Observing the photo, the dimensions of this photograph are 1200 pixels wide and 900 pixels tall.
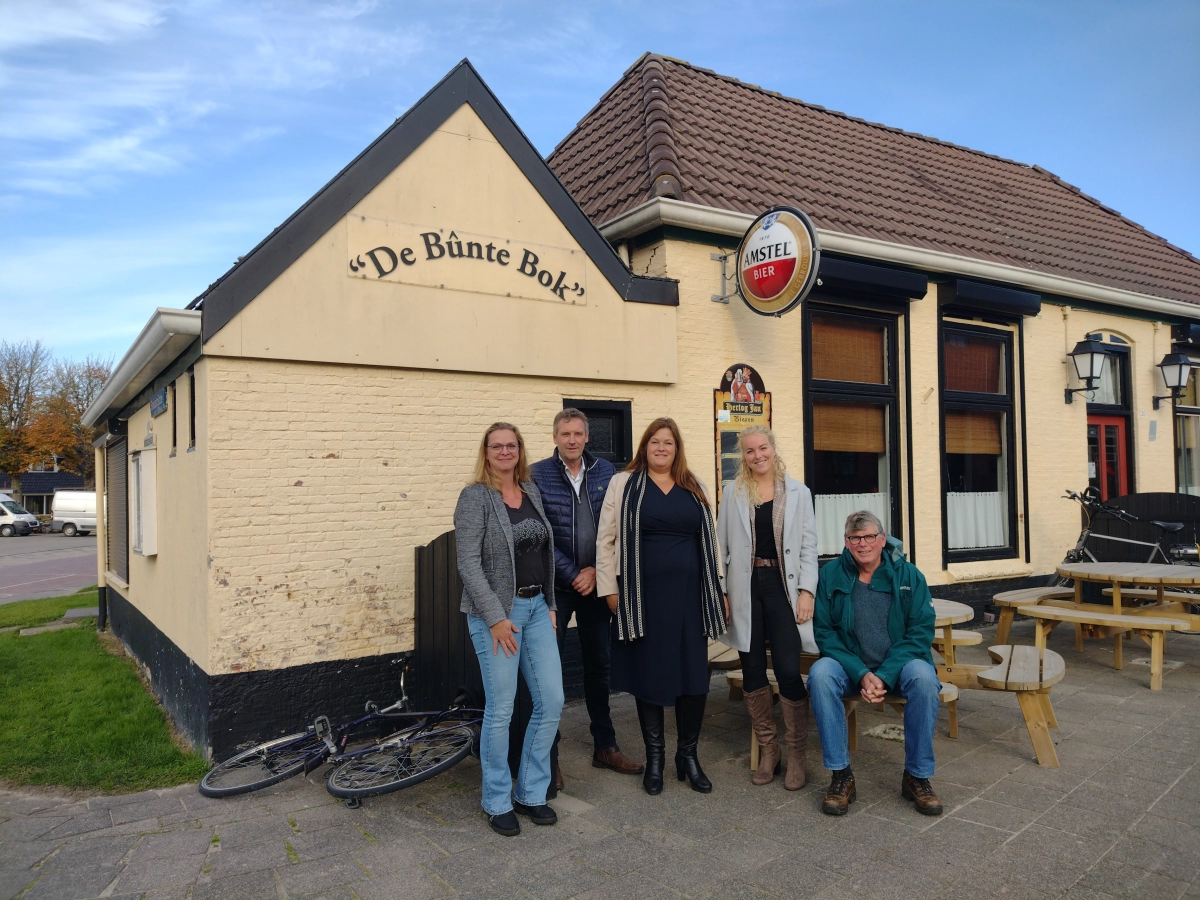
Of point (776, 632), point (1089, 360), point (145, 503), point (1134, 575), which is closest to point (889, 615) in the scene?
point (776, 632)

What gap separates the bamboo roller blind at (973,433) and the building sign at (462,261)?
4.83 m

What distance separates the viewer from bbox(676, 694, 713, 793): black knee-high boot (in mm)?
4383

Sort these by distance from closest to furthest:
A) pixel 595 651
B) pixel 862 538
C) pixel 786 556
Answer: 1. pixel 862 538
2. pixel 786 556
3. pixel 595 651

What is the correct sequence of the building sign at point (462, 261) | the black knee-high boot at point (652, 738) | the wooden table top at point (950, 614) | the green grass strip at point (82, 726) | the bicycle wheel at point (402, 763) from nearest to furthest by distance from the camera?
the bicycle wheel at point (402, 763)
the black knee-high boot at point (652, 738)
the green grass strip at point (82, 726)
the wooden table top at point (950, 614)
the building sign at point (462, 261)

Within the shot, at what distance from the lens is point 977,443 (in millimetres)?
9414

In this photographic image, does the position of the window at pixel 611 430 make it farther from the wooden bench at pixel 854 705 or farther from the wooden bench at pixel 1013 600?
the wooden bench at pixel 1013 600

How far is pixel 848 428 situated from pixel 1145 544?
3.53 meters

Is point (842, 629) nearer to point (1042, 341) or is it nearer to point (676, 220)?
point (676, 220)

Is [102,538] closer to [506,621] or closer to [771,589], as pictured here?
[506,621]

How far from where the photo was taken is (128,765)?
5.11m

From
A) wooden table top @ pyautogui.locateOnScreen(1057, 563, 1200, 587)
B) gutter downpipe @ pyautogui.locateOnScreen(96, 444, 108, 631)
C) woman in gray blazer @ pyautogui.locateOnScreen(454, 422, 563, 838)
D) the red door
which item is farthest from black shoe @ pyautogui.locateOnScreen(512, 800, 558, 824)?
gutter downpipe @ pyautogui.locateOnScreen(96, 444, 108, 631)

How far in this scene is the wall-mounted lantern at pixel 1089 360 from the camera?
955 cm

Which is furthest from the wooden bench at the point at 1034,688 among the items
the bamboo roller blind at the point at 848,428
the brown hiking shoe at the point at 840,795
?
the bamboo roller blind at the point at 848,428

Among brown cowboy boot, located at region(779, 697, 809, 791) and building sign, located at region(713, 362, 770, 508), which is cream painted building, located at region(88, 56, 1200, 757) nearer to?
building sign, located at region(713, 362, 770, 508)
